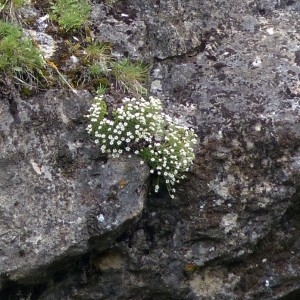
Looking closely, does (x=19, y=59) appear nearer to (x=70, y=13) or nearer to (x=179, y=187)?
(x=70, y=13)

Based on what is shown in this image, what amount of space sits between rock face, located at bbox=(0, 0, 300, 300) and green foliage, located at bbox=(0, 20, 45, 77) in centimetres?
29

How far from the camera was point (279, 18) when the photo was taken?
20.8 feet

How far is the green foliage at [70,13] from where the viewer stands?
5926 millimetres

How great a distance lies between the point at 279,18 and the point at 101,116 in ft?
7.37

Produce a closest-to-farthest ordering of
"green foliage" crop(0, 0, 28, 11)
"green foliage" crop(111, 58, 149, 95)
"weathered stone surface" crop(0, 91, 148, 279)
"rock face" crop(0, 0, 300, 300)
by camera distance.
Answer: "weathered stone surface" crop(0, 91, 148, 279) → "rock face" crop(0, 0, 300, 300) → "green foliage" crop(111, 58, 149, 95) → "green foliage" crop(0, 0, 28, 11)

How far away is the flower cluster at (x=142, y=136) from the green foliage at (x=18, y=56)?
677 mm

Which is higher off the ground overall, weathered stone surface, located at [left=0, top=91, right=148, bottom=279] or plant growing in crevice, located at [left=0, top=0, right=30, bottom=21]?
plant growing in crevice, located at [left=0, top=0, right=30, bottom=21]

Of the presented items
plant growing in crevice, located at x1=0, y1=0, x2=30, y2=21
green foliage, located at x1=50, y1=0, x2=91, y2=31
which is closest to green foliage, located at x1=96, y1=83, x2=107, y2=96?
green foliage, located at x1=50, y1=0, x2=91, y2=31

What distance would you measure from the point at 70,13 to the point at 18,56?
0.75 meters

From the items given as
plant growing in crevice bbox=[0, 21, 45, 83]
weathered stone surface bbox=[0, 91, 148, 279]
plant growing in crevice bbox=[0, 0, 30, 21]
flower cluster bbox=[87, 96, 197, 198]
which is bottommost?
weathered stone surface bbox=[0, 91, 148, 279]

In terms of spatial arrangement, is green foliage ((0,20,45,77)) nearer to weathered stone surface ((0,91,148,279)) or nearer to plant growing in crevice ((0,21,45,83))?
plant growing in crevice ((0,21,45,83))

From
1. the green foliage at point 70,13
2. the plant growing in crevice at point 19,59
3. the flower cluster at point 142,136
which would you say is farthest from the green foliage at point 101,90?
the green foliage at point 70,13

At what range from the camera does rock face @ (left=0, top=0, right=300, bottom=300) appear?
521cm

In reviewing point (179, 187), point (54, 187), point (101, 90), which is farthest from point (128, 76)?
point (54, 187)
